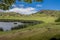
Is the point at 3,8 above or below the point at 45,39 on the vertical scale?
above

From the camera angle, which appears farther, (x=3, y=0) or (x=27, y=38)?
(x=27, y=38)

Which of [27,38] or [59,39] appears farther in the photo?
[27,38]

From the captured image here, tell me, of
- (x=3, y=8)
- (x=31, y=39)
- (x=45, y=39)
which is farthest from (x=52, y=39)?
(x=3, y=8)

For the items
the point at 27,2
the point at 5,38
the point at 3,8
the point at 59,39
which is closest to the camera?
the point at 27,2

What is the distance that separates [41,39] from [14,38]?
384 cm

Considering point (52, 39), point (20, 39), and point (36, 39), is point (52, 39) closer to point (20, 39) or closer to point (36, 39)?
point (36, 39)

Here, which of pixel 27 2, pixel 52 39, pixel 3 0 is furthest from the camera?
pixel 52 39

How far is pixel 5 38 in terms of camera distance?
91.1ft

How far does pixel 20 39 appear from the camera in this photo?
27.3m

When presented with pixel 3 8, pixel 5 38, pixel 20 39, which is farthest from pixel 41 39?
pixel 3 8

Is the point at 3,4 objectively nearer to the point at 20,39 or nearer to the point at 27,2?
the point at 27,2

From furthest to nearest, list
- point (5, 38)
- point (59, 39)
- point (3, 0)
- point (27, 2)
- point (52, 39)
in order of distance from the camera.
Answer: point (5, 38), point (52, 39), point (59, 39), point (3, 0), point (27, 2)

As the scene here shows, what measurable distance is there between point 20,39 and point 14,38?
106 cm

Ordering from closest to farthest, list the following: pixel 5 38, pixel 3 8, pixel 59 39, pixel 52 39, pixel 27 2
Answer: pixel 27 2 → pixel 3 8 → pixel 59 39 → pixel 52 39 → pixel 5 38
